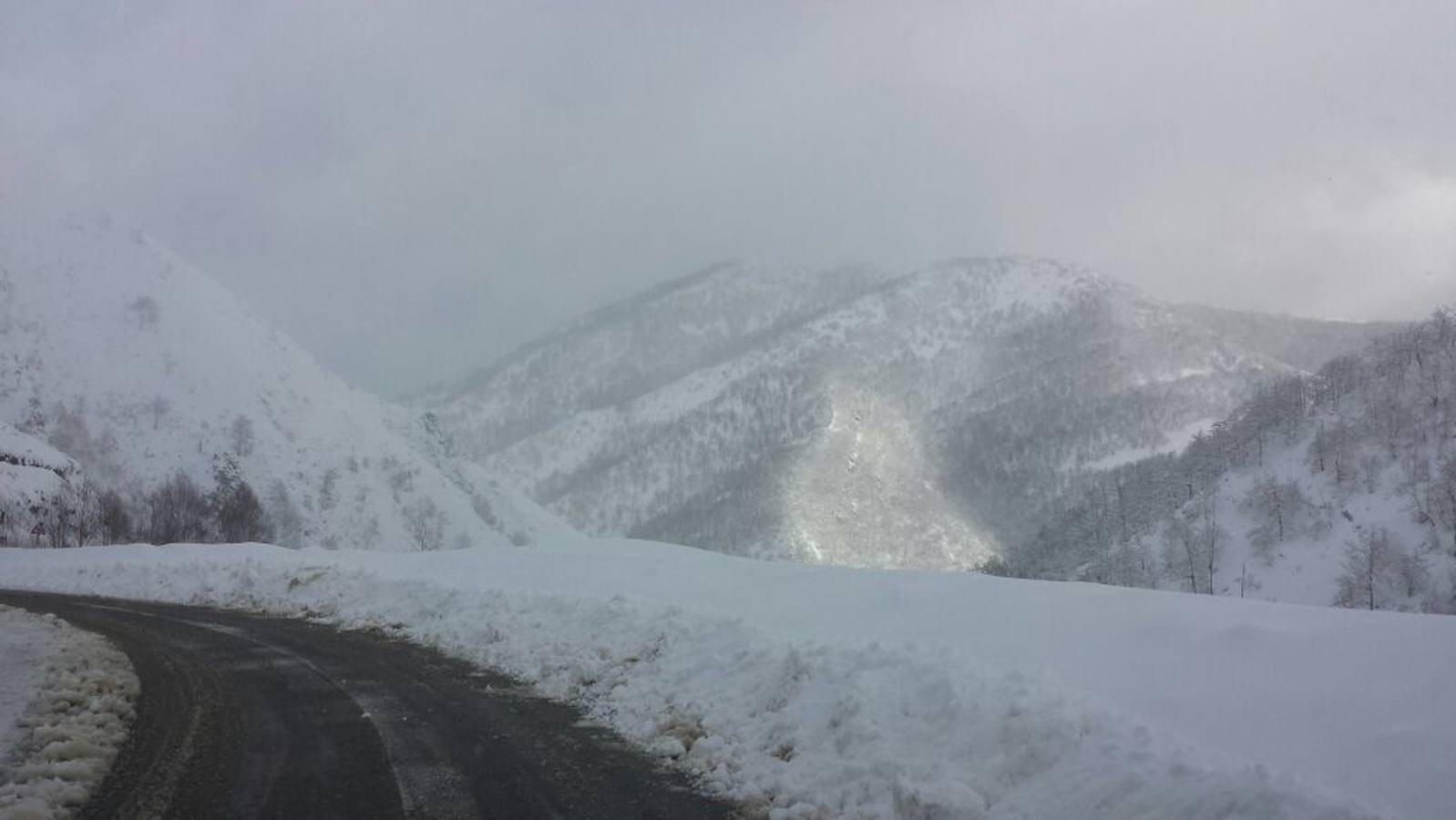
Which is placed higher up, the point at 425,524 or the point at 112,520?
the point at 112,520

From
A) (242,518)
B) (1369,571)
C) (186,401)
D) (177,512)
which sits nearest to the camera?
(1369,571)

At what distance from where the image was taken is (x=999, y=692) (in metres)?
9.78

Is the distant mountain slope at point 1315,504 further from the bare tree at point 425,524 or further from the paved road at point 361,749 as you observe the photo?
the bare tree at point 425,524

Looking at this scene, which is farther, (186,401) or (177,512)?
(186,401)

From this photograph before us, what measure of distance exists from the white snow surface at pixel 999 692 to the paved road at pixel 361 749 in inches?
38.3

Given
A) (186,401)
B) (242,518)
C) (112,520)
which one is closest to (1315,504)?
(242,518)

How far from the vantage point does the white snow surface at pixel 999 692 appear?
757 cm

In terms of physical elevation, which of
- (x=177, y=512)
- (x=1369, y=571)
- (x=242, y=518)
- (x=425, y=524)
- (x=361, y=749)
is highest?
(x=361, y=749)

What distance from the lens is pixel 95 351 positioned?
475 ft

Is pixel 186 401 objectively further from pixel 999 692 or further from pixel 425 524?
pixel 999 692

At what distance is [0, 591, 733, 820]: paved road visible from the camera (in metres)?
8.09

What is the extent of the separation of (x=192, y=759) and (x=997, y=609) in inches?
481

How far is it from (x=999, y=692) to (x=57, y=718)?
37.8 feet

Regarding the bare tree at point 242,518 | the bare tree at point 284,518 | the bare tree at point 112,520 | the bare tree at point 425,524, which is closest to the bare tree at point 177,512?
the bare tree at point 242,518
